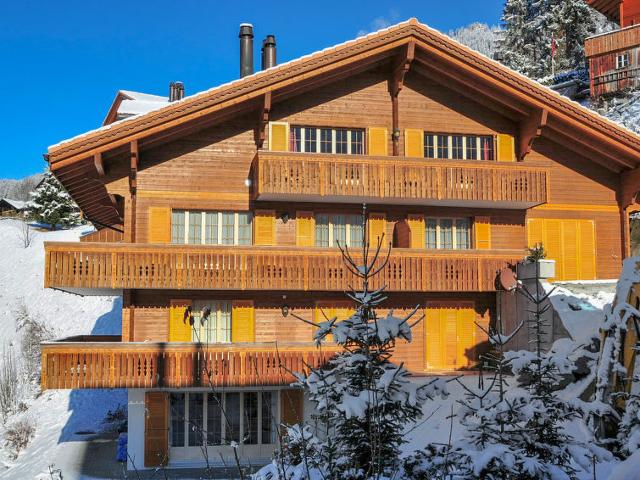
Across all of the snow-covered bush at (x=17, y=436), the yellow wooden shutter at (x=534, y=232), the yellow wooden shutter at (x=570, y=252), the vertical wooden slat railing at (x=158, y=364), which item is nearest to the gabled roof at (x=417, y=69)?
the yellow wooden shutter at (x=570, y=252)

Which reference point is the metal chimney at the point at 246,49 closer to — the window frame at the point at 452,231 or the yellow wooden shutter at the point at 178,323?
the window frame at the point at 452,231

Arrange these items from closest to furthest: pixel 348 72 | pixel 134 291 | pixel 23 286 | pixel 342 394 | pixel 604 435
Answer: pixel 342 394 → pixel 604 435 → pixel 134 291 → pixel 348 72 → pixel 23 286

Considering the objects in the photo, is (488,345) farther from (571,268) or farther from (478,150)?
(478,150)

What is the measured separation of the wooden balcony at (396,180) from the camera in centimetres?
1973

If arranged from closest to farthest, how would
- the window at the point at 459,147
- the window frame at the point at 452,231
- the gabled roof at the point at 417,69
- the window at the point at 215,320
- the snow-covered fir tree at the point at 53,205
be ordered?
1. the gabled roof at the point at 417,69
2. the window at the point at 215,320
3. the window frame at the point at 452,231
4. the window at the point at 459,147
5. the snow-covered fir tree at the point at 53,205

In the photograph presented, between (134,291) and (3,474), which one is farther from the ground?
(134,291)

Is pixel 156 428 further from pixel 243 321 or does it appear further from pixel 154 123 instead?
pixel 154 123

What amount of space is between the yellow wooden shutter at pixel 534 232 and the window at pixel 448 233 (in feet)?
6.81

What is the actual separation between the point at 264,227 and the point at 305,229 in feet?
4.24

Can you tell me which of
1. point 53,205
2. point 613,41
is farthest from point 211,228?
point 53,205

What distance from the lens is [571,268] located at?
22703mm

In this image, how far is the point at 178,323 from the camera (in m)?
20.0

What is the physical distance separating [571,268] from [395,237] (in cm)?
612

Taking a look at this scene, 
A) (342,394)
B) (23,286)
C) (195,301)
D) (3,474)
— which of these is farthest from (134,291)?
(23,286)
